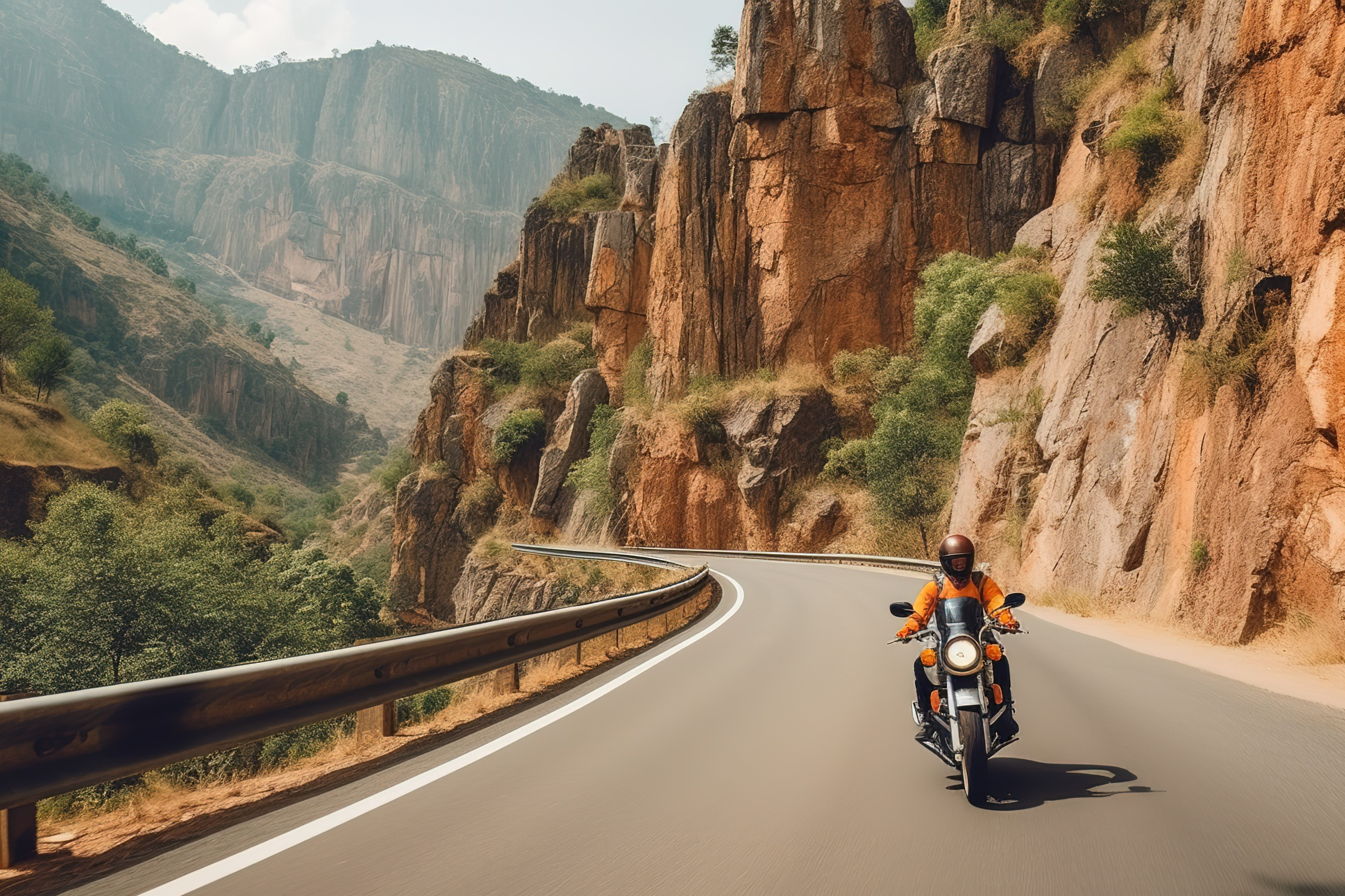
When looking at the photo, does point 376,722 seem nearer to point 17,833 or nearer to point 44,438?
point 17,833

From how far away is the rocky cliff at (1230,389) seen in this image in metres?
12.3

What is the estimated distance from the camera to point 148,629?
111ft

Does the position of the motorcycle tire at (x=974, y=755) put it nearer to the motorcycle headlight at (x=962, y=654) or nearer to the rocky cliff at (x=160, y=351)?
the motorcycle headlight at (x=962, y=654)

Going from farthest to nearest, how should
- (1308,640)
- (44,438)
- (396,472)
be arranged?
(396,472) < (44,438) < (1308,640)

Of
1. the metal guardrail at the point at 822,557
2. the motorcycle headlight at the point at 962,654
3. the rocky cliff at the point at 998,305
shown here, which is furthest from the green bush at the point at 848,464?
the motorcycle headlight at the point at 962,654

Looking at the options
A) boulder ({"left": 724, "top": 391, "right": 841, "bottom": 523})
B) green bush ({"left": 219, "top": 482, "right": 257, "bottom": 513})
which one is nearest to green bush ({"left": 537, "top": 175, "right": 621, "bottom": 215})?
boulder ({"left": 724, "top": 391, "right": 841, "bottom": 523})

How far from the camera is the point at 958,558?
5500 millimetres

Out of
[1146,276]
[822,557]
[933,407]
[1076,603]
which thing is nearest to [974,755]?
[1076,603]

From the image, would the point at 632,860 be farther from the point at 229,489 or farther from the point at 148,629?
the point at 229,489

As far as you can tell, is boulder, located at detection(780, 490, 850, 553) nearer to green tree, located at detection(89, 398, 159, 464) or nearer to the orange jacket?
the orange jacket

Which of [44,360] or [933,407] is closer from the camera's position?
[933,407]

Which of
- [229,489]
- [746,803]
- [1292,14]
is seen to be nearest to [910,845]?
[746,803]

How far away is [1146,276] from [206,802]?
702 inches

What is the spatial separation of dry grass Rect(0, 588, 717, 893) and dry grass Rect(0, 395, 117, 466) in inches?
2074
